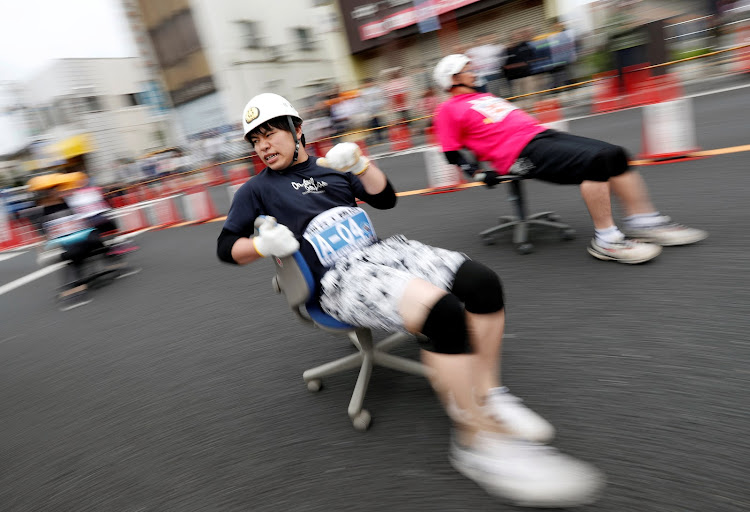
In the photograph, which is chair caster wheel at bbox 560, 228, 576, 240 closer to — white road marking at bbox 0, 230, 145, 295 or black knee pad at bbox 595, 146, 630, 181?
black knee pad at bbox 595, 146, 630, 181

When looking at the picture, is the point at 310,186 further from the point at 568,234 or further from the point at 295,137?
the point at 568,234

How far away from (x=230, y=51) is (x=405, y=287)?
76.0 ft

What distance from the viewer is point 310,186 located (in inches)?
84.2

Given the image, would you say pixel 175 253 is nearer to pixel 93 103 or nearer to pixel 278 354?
pixel 278 354

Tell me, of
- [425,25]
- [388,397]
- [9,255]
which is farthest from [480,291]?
[425,25]

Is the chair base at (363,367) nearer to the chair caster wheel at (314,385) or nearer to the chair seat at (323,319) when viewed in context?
the chair caster wheel at (314,385)

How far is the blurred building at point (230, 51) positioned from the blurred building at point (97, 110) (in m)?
3.76

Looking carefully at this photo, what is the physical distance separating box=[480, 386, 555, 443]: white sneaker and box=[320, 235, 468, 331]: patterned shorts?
0.43 metres

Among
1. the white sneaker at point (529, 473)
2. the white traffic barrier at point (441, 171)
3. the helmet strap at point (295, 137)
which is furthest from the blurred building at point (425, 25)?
the white sneaker at point (529, 473)

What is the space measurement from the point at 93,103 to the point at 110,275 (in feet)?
88.9

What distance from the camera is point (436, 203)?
5.45 meters

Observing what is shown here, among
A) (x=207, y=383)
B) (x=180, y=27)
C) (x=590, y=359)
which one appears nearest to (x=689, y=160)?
(x=590, y=359)

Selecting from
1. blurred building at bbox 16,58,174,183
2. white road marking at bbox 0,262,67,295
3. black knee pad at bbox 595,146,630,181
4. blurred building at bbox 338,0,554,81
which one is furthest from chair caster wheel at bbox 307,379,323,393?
blurred building at bbox 16,58,174,183

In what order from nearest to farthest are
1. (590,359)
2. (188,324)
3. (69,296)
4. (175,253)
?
(590,359) < (188,324) < (69,296) < (175,253)
